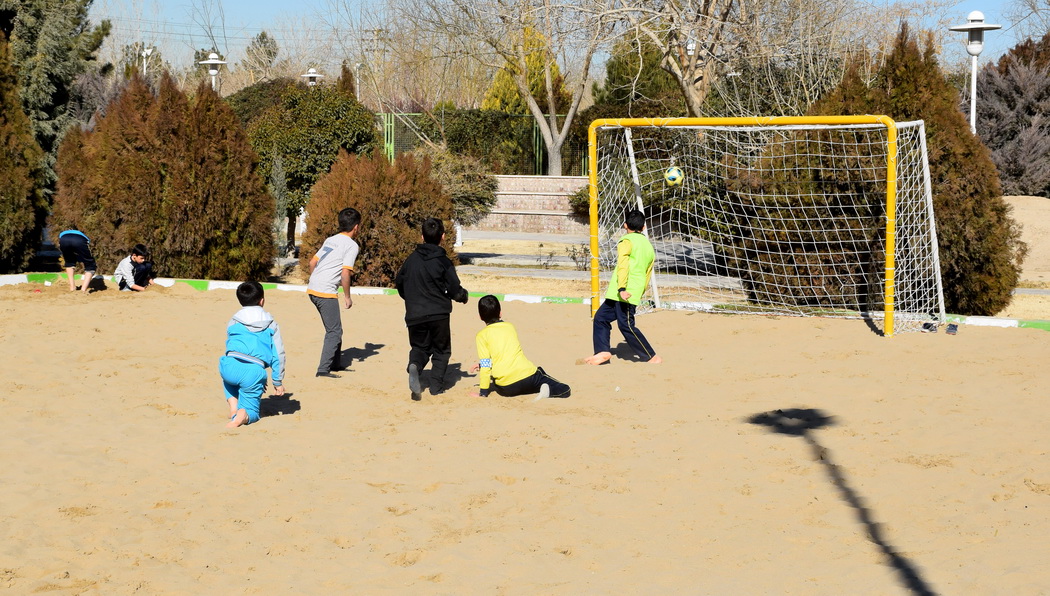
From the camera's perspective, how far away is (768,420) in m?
7.98

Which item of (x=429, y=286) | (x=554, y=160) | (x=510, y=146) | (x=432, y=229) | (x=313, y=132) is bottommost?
(x=429, y=286)

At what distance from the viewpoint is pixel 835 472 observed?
21.5ft

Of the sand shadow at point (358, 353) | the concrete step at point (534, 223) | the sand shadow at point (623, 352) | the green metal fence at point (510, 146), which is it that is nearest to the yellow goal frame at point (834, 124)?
the sand shadow at point (623, 352)

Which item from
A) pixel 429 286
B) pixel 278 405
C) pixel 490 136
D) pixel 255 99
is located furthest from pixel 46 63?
pixel 429 286

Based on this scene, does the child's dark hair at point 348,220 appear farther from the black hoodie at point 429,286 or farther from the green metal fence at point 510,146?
the green metal fence at point 510,146

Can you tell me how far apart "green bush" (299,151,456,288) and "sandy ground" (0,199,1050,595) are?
4665mm

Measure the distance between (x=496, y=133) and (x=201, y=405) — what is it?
25.5 m

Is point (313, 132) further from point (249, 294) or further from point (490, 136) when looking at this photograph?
point (490, 136)

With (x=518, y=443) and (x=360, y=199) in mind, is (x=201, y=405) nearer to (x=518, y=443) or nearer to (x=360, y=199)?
(x=518, y=443)

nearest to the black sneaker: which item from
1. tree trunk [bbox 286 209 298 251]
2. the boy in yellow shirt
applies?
the boy in yellow shirt

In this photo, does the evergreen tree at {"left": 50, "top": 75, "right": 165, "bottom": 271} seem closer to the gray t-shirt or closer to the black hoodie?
the gray t-shirt

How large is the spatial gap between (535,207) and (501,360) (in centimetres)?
2137

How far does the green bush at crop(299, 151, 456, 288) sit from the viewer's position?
50.4 feet

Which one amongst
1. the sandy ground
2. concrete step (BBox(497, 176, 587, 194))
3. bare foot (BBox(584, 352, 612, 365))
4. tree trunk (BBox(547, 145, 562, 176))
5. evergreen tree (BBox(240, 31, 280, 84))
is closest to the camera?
the sandy ground
